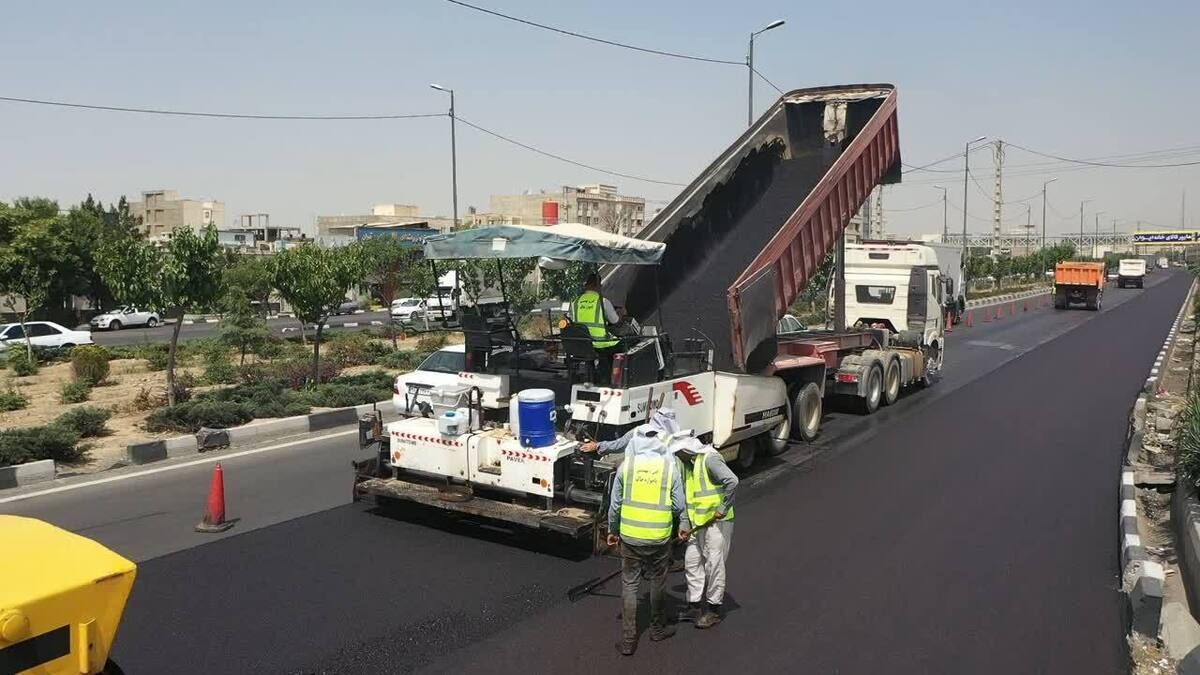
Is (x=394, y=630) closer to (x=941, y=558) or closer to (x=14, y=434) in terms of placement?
(x=941, y=558)

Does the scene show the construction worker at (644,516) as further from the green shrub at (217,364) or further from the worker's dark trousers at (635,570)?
the green shrub at (217,364)

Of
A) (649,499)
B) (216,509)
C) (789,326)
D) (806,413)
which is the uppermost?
(789,326)

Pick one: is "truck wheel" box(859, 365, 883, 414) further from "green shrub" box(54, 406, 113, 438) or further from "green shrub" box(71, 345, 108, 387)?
"green shrub" box(71, 345, 108, 387)

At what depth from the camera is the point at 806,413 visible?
1139 cm

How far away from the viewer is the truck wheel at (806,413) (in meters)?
11.2

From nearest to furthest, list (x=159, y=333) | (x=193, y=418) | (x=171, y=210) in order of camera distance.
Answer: (x=193, y=418) < (x=159, y=333) < (x=171, y=210)

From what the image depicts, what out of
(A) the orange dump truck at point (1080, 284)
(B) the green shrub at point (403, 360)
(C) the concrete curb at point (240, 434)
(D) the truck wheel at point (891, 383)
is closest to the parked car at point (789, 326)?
(D) the truck wheel at point (891, 383)

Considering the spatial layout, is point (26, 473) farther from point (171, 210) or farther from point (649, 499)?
point (171, 210)

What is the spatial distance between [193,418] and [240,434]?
0.96 m

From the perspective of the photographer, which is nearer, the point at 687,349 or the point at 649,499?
the point at 649,499

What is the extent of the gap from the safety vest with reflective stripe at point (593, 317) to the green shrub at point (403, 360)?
12017mm

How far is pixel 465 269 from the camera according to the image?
893cm

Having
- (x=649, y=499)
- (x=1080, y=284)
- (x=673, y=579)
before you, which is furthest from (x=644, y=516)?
(x=1080, y=284)

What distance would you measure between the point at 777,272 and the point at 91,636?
26.7ft
